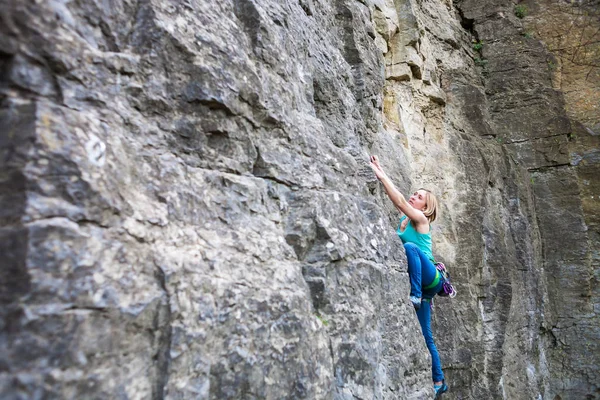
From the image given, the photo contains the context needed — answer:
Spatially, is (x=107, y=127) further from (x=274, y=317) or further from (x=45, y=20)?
(x=274, y=317)

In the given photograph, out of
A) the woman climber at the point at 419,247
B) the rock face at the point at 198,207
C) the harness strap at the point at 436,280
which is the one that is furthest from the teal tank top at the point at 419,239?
the rock face at the point at 198,207

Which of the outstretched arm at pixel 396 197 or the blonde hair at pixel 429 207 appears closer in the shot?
the outstretched arm at pixel 396 197

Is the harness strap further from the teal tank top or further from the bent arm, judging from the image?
the bent arm

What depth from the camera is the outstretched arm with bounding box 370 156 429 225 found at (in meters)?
3.67

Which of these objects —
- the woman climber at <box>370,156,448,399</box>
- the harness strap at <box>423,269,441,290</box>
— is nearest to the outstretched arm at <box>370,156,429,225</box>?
the woman climber at <box>370,156,448,399</box>

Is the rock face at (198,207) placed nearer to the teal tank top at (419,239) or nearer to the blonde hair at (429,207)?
the blonde hair at (429,207)

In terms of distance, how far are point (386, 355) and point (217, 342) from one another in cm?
133

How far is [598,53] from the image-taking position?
797cm

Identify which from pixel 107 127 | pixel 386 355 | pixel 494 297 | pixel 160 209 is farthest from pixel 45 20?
pixel 494 297

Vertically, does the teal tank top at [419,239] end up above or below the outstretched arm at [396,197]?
below

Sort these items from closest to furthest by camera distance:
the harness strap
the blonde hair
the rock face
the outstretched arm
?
1. the rock face
2. the outstretched arm
3. the harness strap
4. the blonde hair

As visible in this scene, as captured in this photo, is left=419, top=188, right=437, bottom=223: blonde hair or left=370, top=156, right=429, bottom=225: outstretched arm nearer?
left=370, top=156, right=429, bottom=225: outstretched arm

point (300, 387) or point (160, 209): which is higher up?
point (160, 209)

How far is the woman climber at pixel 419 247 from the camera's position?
145 inches
